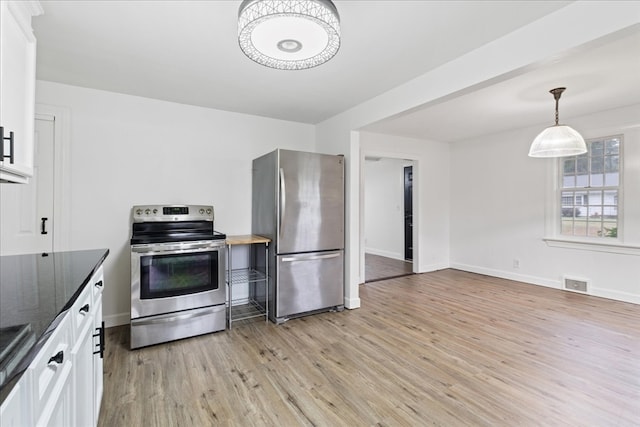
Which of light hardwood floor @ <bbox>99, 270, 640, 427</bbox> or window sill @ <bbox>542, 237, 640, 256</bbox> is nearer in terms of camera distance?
light hardwood floor @ <bbox>99, 270, 640, 427</bbox>

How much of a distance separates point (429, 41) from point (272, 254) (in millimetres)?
2386

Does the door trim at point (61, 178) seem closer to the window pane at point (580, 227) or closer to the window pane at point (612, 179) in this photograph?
the window pane at point (580, 227)

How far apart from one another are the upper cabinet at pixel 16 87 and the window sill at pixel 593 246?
228 inches

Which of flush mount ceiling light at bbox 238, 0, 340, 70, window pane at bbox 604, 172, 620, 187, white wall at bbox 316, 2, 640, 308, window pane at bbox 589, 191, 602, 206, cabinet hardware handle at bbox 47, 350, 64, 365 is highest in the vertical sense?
white wall at bbox 316, 2, 640, 308

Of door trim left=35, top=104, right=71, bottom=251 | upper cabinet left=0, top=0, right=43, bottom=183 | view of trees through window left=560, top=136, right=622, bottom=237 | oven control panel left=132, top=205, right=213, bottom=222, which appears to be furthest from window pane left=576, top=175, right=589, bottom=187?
door trim left=35, top=104, right=71, bottom=251

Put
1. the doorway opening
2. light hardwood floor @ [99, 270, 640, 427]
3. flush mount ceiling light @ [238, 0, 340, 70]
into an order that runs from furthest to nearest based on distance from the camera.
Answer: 1. the doorway opening
2. light hardwood floor @ [99, 270, 640, 427]
3. flush mount ceiling light @ [238, 0, 340, 70]

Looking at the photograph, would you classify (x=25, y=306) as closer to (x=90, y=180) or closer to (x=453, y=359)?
(x=90, y=180)

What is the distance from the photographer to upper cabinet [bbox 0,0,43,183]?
4.60ft

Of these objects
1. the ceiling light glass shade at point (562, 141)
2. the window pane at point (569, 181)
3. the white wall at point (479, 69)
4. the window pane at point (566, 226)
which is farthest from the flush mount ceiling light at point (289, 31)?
the window pane at point (566, 226)

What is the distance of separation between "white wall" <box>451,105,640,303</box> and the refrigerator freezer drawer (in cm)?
318

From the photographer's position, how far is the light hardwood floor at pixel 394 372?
1811mm

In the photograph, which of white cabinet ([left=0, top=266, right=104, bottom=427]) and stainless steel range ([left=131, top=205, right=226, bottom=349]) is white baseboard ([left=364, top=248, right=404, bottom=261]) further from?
white cabinet ([left=0, top=266, right=104, bottom=427])

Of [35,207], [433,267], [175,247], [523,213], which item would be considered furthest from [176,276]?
[523,213]

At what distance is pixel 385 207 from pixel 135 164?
17.9ft
